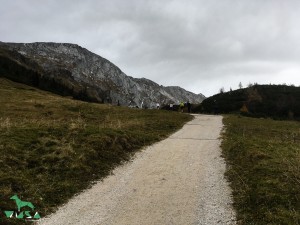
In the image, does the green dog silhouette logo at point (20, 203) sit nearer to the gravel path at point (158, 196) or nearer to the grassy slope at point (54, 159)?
the grassy slope at point (54, 159)

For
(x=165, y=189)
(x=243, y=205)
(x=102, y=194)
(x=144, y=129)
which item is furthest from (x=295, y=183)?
(x=144, y=129)

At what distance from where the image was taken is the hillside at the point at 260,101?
14729 cm

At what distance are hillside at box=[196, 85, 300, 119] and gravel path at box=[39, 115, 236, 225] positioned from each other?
123m

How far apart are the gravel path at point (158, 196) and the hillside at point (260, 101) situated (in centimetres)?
12254

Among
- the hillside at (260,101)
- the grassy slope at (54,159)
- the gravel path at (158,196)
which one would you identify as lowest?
the gravel path at (158,196)

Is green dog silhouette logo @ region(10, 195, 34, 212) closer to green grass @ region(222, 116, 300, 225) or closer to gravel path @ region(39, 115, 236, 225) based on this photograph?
gravel path @ region(39, 115, 236, 225)

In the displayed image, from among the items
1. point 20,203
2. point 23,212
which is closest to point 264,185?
point 23,212

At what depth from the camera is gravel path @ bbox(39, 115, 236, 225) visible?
38.3 ft

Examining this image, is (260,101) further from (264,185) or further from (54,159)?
(54,159)

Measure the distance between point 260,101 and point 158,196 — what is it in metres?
155

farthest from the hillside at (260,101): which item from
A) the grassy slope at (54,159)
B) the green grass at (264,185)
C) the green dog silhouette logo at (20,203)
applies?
the green dog silhouette logo at (20,203)

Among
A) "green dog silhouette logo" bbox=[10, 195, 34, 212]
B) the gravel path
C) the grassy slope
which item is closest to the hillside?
the grassy slope

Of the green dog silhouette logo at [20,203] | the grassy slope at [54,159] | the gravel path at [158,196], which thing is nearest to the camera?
the gravel path at [158,196]

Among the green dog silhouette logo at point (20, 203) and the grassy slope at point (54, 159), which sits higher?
the grassy slope at point (54, 159)
